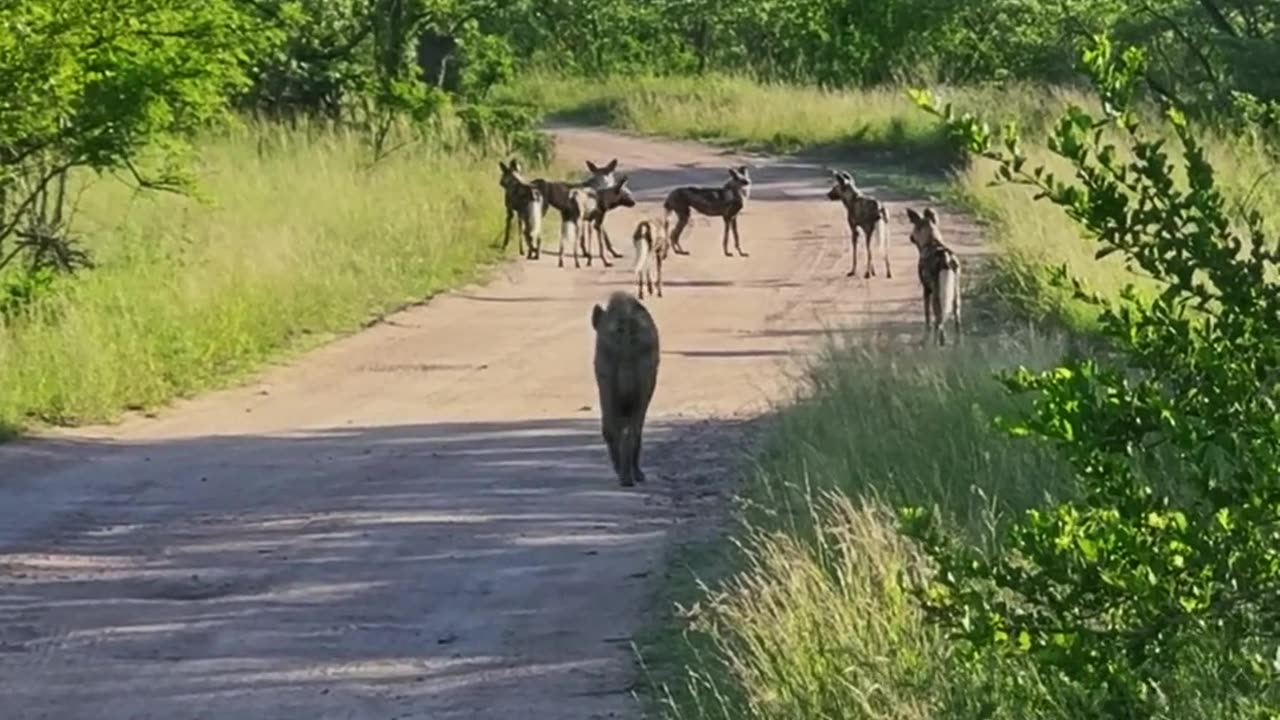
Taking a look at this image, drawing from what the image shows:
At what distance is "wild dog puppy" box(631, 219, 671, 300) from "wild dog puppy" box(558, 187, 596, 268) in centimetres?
180

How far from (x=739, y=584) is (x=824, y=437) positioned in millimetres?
2659

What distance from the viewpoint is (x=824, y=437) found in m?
11.0

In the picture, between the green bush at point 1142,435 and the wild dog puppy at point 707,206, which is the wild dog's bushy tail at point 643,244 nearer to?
the wild dog puppy at point 707,206

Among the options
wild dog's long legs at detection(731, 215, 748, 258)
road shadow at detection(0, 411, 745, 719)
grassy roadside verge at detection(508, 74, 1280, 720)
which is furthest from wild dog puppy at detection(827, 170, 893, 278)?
road shadow at detection(0, 411, 745, 719)

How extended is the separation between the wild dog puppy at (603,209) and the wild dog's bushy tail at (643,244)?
2.41 metres

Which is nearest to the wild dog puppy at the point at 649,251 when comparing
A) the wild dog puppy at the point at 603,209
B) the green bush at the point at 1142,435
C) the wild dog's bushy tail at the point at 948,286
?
the wild dog puppy at the point at 603,209

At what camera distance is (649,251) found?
22172 mm

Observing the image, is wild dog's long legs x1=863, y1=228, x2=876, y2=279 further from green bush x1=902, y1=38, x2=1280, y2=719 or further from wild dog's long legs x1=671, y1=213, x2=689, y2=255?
green bush x1=902, y1=38, x2=1280, y2=719

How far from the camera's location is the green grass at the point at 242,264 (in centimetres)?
1581

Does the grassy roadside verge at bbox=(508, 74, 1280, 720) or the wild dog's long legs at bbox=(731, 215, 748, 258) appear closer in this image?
the grassy roadside verge at bbox=(508, 74, 1280, 720)

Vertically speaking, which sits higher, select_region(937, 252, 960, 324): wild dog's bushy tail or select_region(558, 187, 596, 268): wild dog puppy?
select_region(937, 252, 960, 324): wild dog's bushy tail

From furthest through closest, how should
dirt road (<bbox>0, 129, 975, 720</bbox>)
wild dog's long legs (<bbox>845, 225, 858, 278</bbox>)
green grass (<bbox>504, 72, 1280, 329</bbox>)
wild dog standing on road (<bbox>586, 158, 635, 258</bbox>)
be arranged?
wild dog standing on road (<bbox>586, 158, 635, 258</bbox>)
wild dog's long legs (<bbox>845, 225, 858, 278</bbox>)
green grass (<bbox>504, 72, 1280, 329</bbox>)
dirt road (<bbox>0, 129, 975, 720</bbox>)

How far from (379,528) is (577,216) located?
46.0ft

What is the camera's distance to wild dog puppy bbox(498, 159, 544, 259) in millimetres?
24797
